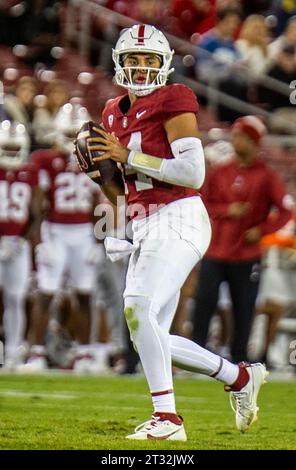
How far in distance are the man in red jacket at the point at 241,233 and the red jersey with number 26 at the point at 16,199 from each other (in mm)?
1594

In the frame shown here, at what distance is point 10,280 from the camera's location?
32.1 feet

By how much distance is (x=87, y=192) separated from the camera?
9898 mm

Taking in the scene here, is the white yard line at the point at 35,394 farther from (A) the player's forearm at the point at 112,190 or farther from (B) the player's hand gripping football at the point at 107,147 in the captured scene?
(B) the player's hand gripping football at the point at 107,147

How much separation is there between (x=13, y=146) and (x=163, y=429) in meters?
5.16

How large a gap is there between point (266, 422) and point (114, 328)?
3822 mm

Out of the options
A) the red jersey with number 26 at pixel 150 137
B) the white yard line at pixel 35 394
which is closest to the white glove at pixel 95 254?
the white yard line at pixel 35 394

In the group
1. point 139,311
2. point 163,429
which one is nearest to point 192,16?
point 139,311

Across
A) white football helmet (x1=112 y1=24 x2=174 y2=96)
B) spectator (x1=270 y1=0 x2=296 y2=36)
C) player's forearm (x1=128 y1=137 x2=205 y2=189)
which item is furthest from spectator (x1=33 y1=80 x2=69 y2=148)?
player's forearm (x1=128 y1=137 x2=205 y2=189)

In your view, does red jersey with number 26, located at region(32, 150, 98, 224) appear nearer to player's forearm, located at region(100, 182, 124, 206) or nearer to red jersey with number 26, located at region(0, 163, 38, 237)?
red jersey with number 26, located at region(0, 163, 38, 237)

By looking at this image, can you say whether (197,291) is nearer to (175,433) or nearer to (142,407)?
(142,407)

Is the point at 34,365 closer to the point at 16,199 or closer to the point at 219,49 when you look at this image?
the point at 16,199

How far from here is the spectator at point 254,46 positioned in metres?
12.1

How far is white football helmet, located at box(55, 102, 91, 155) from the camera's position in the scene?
1008 cm

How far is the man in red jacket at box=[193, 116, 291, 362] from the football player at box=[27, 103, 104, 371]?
1234 mm
